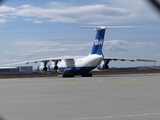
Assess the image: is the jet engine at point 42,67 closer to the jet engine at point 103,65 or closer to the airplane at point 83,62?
the airplane at point 83,62

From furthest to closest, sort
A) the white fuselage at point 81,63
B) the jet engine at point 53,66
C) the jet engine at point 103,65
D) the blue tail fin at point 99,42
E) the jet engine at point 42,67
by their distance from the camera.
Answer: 1. the jet engine at point 103,65
2. the jet engine at point 53,66
3. the jet engine at point 42,67
4. the blue tail fin at point 99,42
5. the white fuselage at point 81,63

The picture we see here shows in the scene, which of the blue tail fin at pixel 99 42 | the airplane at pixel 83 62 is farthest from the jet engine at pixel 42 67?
the blue tail fin at pixel 99 42

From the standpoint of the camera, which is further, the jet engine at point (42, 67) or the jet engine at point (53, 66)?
the jet engine at point (53, 66)

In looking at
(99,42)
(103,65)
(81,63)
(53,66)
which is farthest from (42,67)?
(99,42)

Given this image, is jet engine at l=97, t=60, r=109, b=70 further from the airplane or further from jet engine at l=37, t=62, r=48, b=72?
jet engine at l=37, t=62, r=48, b=72

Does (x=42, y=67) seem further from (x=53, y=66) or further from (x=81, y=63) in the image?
(x=81, y=63)

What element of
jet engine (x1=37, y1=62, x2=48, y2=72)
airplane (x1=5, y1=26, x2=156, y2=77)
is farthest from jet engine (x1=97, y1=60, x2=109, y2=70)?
jet engine (x1=37, y1=62, x2=48, y2=72)

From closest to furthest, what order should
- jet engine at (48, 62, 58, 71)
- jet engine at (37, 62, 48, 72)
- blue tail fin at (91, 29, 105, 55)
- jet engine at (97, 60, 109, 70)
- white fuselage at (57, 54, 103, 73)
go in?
white fuselage at (57, 54, 103, 73)
blue tail fin at (91, 29, 105, 55)
jet engine at (37, 62, 48, 72)
jet engine at (48, 62, 58, 71)
jet engine at (97, 60, 109, 70)

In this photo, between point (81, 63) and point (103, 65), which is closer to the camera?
point (81, 63)

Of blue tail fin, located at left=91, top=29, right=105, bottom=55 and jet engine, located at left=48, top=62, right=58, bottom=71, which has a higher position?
blue tail fin, located at left=91, top=29, right=105, bottom=55

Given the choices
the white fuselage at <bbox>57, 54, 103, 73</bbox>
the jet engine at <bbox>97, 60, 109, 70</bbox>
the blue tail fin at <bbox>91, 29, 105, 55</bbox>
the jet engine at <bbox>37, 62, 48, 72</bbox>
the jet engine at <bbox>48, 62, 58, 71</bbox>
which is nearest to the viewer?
the white fuselage at <bbox>57, 54, 103, 73</bbox>

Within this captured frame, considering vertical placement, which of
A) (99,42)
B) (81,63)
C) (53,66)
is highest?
(99,42)

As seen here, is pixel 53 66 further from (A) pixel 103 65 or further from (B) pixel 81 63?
(A) pixel 103 65

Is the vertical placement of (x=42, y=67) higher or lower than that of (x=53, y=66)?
lower
